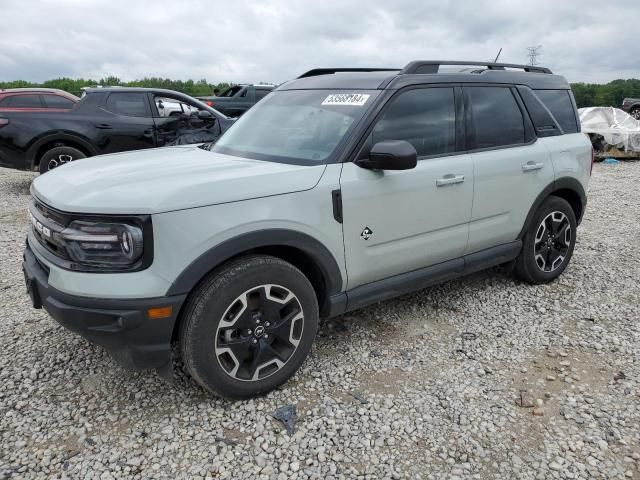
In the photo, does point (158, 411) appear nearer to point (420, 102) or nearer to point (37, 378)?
point (37, 378)

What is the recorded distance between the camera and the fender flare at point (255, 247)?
7.83ft

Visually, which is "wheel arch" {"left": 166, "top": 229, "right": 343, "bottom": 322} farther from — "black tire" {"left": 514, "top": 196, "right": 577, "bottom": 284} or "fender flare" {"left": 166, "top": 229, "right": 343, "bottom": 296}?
"black tire" {"left": 514, "top": 196, "right": 577, "bottom": 284}

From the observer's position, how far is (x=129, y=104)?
8.20 meters

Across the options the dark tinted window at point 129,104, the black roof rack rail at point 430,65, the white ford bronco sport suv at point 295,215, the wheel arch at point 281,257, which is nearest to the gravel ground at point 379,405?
the white ford bronco sport suv at point 295,215

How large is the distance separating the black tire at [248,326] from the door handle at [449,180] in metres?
1.16

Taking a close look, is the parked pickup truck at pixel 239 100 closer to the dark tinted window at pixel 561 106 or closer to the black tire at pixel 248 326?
the dark tinted window at pixel 561 106

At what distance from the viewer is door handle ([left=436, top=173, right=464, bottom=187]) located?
3.29 m

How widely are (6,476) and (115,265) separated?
3.45ft

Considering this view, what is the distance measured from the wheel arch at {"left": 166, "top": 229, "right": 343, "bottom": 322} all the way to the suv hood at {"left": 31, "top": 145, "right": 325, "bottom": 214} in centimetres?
22

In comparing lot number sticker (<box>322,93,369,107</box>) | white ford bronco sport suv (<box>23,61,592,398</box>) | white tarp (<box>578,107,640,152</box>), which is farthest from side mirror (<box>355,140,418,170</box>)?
white tarp (<box>578,107,640,152</box>)

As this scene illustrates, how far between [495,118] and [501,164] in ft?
1.21

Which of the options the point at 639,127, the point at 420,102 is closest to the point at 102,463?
the point at 420,102

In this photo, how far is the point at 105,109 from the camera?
804 centimetres

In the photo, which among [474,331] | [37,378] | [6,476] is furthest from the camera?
[474,331]
